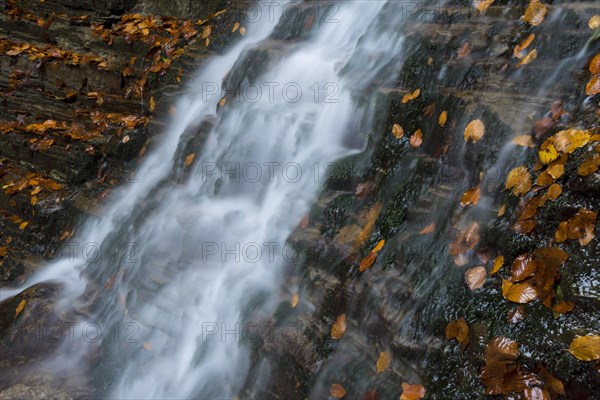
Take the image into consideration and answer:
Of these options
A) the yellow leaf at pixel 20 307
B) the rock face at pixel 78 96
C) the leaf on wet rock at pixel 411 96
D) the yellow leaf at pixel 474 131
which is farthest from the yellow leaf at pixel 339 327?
the rock face at pixel 78 96

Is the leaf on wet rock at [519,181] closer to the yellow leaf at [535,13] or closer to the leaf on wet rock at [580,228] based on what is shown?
the leaf on wet rock at [580,228]

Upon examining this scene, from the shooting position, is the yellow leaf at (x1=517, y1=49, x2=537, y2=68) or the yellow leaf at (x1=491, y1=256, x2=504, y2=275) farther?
the yellow leaf at (x1=517, y1=49, x2=537, y2=68)

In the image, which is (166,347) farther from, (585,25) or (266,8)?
(266,8)

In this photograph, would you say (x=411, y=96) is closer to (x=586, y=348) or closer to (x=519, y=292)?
(x=519, y=292)

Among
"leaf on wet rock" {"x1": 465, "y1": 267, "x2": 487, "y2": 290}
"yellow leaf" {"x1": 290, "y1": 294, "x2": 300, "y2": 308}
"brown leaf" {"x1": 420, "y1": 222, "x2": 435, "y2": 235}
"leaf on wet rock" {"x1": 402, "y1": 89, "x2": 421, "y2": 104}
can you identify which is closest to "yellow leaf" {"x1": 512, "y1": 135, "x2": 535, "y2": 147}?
"brown leaf" {"x1": 420, "y1": 222, "x2": 435, "y2": 235}

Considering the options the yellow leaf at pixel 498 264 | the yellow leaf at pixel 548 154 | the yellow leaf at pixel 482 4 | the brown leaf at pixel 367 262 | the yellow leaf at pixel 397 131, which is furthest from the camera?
the yellow leaf at pixel 482 4

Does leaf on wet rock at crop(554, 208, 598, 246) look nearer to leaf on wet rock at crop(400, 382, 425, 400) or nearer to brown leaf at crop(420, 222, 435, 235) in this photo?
brown leaf at crop(420, 222, 435, 235)
